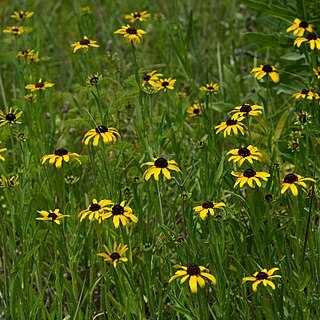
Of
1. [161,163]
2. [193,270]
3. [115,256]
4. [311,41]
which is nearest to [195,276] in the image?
[193,270]

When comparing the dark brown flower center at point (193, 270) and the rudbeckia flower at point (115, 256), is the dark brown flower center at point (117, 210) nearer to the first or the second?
the rudbeckia flower at point (115, 256)

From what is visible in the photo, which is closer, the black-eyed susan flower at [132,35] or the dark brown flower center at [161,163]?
the dark brown flower center at [161,163]

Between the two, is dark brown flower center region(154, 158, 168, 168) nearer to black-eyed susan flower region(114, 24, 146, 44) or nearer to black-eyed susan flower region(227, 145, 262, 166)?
black-eyed susan flower region(227, 145, 262, 166)

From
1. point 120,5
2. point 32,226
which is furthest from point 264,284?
point 120,5

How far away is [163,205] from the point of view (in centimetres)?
228

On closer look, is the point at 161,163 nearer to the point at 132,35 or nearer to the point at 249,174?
the point at 249,174

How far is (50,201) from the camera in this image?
2037mm

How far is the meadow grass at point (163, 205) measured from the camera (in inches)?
64.4

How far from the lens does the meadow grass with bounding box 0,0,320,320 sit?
163 cm

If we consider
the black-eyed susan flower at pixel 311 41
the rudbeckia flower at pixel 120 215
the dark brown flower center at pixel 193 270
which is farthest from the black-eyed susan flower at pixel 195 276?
the black-eyed susan flower at pixel 311 41

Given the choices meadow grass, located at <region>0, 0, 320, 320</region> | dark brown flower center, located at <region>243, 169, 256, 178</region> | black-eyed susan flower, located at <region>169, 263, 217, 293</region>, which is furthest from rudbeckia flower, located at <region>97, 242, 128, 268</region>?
dark brown flower center, located at <region>243, 169, 256, 178</region>

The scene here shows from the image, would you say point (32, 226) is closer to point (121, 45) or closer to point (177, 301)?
point (177, 301)

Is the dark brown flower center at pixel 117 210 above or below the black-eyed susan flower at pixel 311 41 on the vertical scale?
below

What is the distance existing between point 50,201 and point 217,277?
0.64 metres
